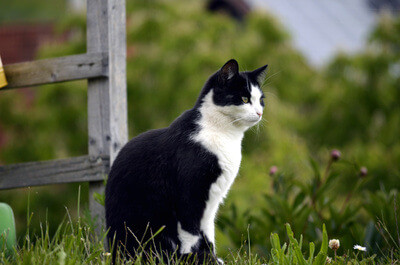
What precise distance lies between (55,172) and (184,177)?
0.93 meters

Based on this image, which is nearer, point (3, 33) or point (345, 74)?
point (345, 74)

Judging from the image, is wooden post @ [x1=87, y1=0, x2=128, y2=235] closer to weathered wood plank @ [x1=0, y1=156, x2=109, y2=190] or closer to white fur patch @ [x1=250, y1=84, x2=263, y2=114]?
weathered wood plank @ [x1=0, y1=156, x2=109, y2=190]

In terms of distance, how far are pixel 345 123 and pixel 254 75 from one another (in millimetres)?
4541

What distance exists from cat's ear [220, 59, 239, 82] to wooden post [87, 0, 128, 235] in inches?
28.2

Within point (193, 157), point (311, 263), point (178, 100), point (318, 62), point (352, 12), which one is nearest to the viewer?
point (311, 263)

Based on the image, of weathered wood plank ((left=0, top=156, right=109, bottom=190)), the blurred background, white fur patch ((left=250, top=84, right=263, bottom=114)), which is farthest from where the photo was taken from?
the blurred background

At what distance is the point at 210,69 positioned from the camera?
6125 millimetres

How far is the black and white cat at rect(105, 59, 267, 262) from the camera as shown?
2.09 m

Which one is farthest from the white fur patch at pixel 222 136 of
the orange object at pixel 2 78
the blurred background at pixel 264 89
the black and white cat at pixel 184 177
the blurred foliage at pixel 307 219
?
A: the blurred background at pixel 264 89

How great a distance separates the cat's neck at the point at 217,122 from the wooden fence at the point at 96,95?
640mm

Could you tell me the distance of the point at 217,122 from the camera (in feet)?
7.24

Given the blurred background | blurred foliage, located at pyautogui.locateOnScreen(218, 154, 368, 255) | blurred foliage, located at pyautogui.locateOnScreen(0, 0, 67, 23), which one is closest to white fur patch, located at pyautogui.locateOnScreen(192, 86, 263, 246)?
blurred foliage, located at pyautogui.locateOnScreen(218, 154, 368, 255)

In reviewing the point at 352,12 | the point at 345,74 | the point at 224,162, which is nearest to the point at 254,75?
the point at 224,162

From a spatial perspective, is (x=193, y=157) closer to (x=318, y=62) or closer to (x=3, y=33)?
(x=318, y=62)
